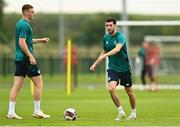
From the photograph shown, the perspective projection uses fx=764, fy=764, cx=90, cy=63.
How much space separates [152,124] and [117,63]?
2.00m

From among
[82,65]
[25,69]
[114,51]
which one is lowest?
[25,69]

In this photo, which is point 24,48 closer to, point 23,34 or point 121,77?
point 23,34

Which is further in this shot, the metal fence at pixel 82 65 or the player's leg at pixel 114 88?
the metal fence at pixel 82 65

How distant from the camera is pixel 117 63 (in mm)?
15688

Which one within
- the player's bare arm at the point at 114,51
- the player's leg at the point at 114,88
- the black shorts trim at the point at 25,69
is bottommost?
the player's leg at the point at 114,88

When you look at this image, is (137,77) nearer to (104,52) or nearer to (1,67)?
(1,67)

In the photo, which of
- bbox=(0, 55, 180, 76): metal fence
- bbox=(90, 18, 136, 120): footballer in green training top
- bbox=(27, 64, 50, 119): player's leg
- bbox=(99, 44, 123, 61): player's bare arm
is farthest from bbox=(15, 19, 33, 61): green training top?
bbox=(0, 55, 180, 76): metal fence

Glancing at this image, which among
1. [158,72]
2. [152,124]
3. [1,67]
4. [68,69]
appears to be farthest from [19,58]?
[158,72]

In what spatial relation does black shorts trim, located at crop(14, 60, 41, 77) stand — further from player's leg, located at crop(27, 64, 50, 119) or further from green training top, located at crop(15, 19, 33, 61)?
green training top, located at crop(15, 19, 33, 61)

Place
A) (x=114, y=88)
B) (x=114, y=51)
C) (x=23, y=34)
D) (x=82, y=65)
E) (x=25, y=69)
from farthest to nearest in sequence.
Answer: (x=82, y=65)
(x=25, y=69)
(x=23, y=34)
(x=114, y=88)
(x=114, y=51)

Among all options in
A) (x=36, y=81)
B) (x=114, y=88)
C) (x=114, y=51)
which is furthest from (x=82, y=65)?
(x=114, y=51)

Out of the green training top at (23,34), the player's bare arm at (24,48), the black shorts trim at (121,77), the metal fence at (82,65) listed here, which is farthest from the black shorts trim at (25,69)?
the metal fence at (82,65)

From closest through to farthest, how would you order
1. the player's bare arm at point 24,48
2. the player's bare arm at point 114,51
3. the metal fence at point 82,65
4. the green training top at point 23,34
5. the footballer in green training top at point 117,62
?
the player's bare arm at point 114,51 < the footballer in green training top at point 117,62 < the player's bare arm at point 24,48 < the green training top at point 23,34 < the metal fence at point 82,65

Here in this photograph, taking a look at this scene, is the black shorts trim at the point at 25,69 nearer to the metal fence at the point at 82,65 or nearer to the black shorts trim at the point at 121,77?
the black shorts trim at the point at 121,77
